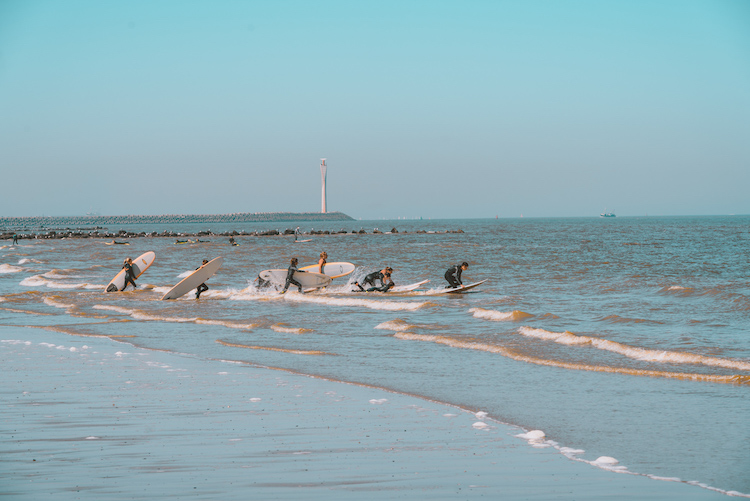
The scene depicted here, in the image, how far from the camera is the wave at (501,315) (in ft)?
63.1

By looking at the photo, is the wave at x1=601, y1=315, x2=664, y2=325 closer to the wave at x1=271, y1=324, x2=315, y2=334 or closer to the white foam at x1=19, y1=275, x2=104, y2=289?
the wave at x1=271, y1=324, x2=315, y2=334

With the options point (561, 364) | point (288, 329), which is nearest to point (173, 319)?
point (288, 329)

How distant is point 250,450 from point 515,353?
25.3ft

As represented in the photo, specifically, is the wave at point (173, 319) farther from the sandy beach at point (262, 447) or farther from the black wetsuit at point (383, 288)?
the black wetsuit at point (383, 288)

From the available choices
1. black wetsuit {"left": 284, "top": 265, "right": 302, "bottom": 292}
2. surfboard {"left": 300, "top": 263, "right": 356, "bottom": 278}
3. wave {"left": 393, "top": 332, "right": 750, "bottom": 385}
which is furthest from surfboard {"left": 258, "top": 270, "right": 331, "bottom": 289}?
wave {"left": 393, "top": 332, "right": 750, "bottom": 385}

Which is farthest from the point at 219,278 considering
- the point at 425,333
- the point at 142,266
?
the point at 425,333

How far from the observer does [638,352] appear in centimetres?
1341

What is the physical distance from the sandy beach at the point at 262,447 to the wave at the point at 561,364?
12.9 ft

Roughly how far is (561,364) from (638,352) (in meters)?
1.95

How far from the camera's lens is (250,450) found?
24.0 feet

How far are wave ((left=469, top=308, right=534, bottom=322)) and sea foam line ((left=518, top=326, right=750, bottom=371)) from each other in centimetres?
270

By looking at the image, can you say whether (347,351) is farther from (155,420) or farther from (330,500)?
(330,500)

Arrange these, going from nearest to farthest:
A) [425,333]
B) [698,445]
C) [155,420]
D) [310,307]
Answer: [698,445]
[155,420]
[425,333]
[310,307]

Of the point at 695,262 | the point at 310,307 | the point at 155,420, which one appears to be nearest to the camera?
the point at 155,420
